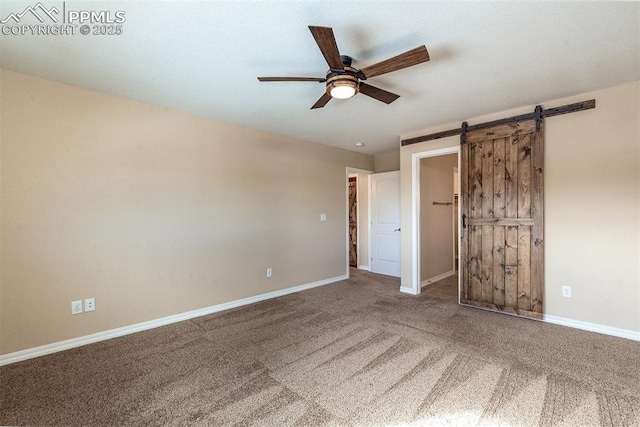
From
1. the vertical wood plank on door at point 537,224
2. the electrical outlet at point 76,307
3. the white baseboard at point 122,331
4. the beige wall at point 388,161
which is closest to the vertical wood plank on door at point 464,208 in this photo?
the vertical wood plank on door at point 537,224

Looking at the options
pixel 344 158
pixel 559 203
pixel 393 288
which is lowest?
pixel 393 288

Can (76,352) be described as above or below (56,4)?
below

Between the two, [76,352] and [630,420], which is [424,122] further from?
[76,352]

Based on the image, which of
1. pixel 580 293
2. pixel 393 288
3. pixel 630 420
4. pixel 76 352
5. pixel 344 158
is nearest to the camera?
pixel 630 420

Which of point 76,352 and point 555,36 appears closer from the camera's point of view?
point 555,36

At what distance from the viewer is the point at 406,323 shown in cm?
312

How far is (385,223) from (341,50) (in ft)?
12.9

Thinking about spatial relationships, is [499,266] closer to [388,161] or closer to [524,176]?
[524,176]

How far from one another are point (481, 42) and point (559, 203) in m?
2.11

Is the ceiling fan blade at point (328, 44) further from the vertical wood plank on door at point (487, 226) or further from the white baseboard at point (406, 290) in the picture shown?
the white baseboard at point (406, 290)

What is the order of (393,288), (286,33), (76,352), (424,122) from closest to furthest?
(286,33), (76,352), (424,122), (393,288)

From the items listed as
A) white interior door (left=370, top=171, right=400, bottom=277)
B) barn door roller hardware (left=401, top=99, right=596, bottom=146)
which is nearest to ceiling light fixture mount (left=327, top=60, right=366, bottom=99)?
barn door roller hardware (left=401, top=99, right=596, bottom=146)

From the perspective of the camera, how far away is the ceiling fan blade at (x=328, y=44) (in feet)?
5.13

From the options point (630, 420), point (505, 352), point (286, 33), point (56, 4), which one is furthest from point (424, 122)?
point (56, 4)
